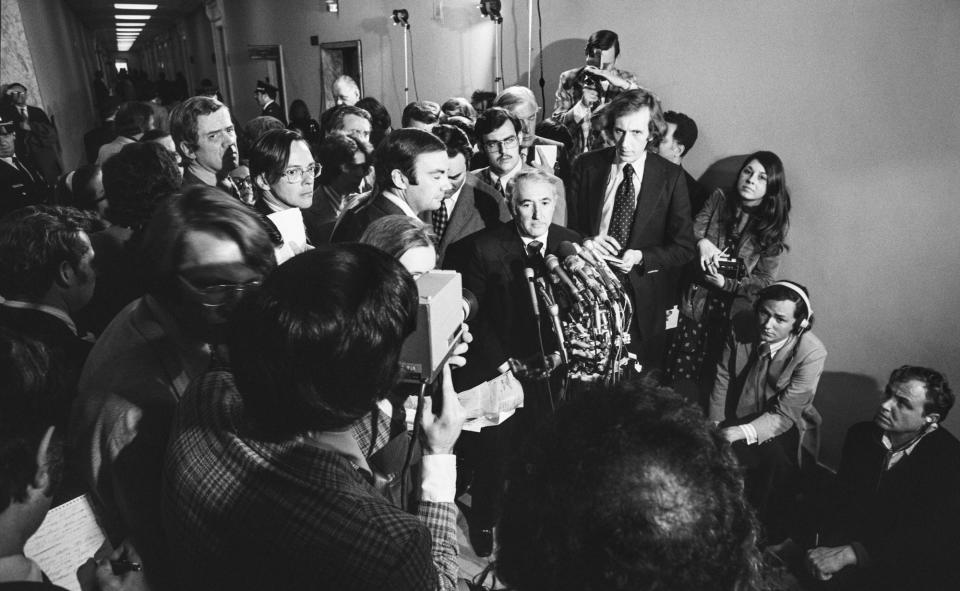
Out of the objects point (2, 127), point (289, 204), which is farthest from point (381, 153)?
point (2, 127)

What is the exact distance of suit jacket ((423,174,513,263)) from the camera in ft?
9.00

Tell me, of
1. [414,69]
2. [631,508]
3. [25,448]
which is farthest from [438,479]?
[414,69]

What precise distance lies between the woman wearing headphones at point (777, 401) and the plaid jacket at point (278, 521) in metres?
1.94

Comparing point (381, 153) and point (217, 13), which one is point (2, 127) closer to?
point (381, 153)

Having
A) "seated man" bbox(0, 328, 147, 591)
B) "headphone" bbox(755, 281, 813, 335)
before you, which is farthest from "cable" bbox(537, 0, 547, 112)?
"seated man" bbox(0, 328, 147, 591)

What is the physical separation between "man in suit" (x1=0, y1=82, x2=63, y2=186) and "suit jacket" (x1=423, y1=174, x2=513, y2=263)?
3.44 meters

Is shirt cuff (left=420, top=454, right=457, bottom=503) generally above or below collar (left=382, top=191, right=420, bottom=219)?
below

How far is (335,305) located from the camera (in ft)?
2.56

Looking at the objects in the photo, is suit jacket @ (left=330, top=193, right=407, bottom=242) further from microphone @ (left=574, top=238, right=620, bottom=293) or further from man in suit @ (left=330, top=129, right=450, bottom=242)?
microphone @ (left=574, top=238, right=620, bottom=293)

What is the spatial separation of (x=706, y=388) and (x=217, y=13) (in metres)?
12.6

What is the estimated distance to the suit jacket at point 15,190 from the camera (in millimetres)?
3406

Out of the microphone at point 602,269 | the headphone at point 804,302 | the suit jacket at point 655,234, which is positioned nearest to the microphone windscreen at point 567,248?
the microphone at point 602,269

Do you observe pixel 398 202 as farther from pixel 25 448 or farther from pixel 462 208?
pixel 25 448

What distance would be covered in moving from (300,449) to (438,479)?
359mm
